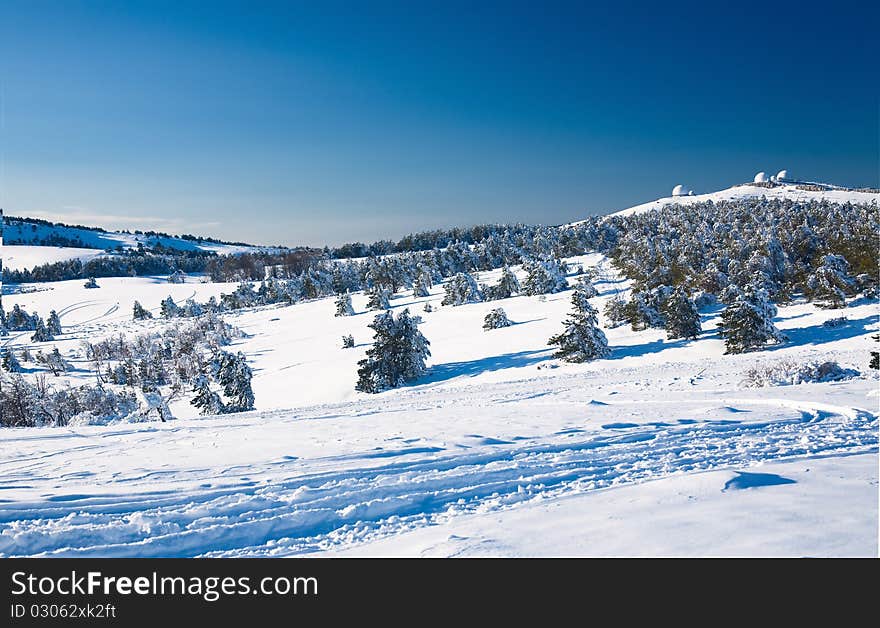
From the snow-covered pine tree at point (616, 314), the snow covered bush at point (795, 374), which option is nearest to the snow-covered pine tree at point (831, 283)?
the snow-covered pine tree at point (616, 314)

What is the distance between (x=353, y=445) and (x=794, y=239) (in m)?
59.9

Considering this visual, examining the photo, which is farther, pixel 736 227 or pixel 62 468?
pixel 736 227

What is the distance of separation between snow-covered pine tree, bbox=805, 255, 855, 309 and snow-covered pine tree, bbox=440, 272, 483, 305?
41.4 metres

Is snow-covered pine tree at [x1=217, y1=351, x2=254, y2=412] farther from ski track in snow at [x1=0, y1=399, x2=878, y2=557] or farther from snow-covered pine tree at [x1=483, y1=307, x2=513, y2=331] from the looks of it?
snow-covered pine tree at [x1=483, y1=307, x2=513, y2=331]

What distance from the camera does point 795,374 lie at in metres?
15.9

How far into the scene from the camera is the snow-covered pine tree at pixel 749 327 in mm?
26844

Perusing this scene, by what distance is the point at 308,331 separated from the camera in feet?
217

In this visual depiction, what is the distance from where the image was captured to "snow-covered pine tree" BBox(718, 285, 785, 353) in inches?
1057

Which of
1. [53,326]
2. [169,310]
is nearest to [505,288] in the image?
[169,310]

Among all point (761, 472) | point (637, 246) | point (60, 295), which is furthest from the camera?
point (60, 295)

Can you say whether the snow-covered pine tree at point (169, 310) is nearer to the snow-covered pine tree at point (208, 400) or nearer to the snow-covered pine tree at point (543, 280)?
the snow-covered pine tree at point (543, 280)

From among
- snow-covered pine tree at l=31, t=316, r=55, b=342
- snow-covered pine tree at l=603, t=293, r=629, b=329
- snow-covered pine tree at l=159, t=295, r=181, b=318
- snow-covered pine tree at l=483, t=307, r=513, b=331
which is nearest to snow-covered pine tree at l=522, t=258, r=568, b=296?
snow-covered pine tree at l=483, t=307, r=513, b=331
